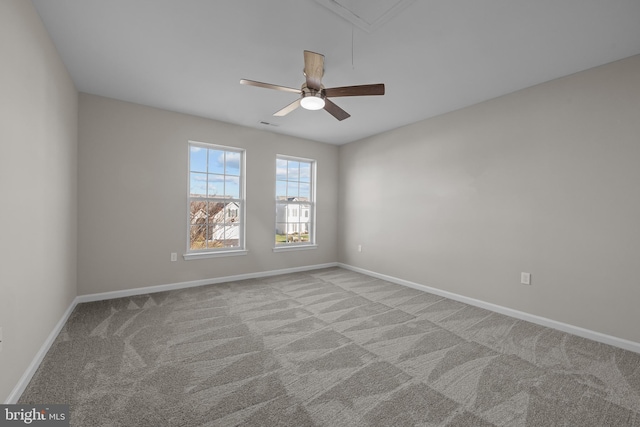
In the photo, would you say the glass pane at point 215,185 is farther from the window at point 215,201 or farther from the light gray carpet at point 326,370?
the light gray carpet at point 326,370

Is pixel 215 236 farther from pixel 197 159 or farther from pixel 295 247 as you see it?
pixel 295 247

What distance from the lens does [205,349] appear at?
224 centimetres

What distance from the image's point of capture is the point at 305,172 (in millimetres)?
5352

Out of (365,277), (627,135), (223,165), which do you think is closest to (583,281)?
(627,135)

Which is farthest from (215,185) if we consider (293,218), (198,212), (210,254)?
(293,218)

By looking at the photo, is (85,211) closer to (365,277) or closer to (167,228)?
(167,228)

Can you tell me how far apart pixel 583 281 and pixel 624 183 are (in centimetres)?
98

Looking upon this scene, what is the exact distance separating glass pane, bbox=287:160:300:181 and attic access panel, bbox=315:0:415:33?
10.8 feet

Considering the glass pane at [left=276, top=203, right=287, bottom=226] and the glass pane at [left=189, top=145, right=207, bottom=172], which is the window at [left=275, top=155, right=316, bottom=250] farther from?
the glass pane at [left=189, top=145, right=207, bottom=172]

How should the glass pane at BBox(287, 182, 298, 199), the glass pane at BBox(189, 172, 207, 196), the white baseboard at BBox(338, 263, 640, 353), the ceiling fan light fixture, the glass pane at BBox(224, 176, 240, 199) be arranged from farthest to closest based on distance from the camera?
the glass pane at BBox(287, 182, 298, 199) → the glass pane at BBox(224, 176, 240, 199) → the glass pane at BBox(189, 172, 207, 196) → the white baseboard at BBox(338, 263, 640, 353) → the ceiling fan light fixture

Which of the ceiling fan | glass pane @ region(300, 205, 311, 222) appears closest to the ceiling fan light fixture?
the ceiling fan

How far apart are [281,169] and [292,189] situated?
441mm

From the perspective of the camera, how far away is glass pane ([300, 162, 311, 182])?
5.29 meters

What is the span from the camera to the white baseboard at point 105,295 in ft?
5.54
